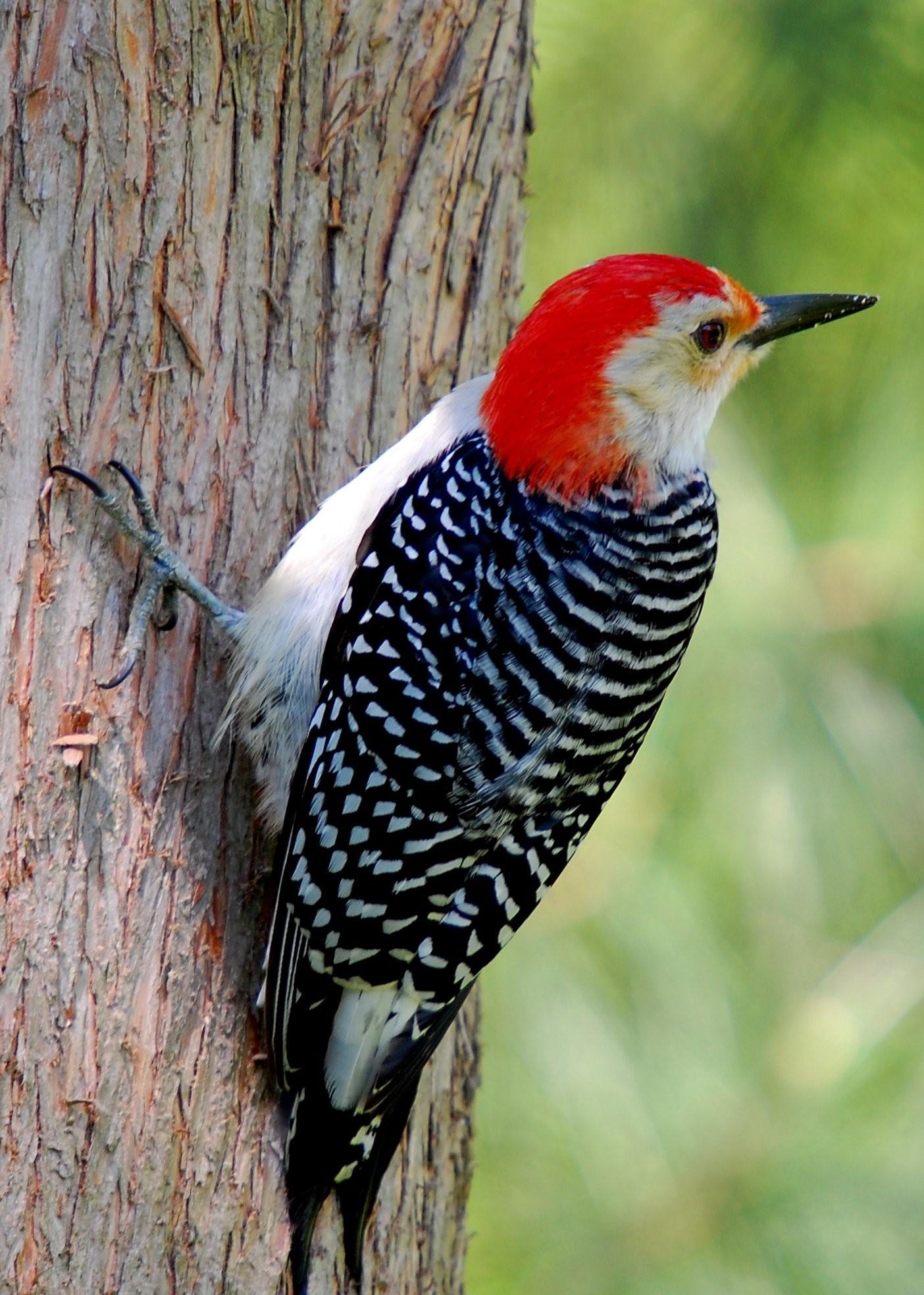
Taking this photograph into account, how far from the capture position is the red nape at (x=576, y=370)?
2.61 metres

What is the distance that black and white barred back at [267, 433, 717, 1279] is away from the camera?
248cm

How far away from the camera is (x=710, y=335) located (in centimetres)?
276

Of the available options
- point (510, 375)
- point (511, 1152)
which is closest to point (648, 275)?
point (510, 375)

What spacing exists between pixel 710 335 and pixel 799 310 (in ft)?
1.02

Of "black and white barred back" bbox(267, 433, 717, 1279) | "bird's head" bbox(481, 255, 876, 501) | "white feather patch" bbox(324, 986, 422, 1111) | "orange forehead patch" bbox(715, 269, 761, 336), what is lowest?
"white feather patch" bbox(324, 986, 422, 1111)

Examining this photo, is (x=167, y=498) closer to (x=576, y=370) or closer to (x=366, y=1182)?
(x=576, y=370)

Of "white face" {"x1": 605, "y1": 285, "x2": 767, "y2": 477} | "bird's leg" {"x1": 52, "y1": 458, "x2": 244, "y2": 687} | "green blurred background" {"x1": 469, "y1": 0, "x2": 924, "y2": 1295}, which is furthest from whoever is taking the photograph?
"green blurred background" {"x1": 469, "y1": 0, "x2": 924, "y2": 1295}

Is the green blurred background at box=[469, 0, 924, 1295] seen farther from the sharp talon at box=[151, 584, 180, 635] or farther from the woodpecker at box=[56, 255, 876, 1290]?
the sharp talon at box=[151, 584, 180, 635]

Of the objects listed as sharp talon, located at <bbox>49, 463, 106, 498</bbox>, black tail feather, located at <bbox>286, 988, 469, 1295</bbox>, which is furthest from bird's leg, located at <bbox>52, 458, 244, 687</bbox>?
black tail feather, located at <bbox>286, 988, 469, 1295</bbox>

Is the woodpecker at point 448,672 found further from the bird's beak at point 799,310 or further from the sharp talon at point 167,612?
the bird's beak at point 799,310

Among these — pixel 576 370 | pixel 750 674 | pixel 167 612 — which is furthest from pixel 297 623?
pixel 750 674

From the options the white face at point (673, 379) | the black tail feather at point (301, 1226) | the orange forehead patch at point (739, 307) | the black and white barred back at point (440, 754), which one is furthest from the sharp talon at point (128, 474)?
the black tail feather at point (301, 1226)

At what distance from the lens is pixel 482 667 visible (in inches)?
97.9

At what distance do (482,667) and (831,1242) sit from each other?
8.45ft
